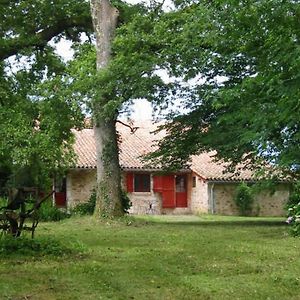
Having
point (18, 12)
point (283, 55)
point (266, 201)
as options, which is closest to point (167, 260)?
point (283, 55)

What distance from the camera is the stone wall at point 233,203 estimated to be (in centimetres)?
3378

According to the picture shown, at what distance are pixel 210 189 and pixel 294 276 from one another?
1029 inches

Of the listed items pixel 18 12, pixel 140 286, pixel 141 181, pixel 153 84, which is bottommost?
pixel 140 286

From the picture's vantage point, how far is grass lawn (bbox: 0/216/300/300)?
6.41 m

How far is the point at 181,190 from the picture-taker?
37.4 metres

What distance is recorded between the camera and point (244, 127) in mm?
16953

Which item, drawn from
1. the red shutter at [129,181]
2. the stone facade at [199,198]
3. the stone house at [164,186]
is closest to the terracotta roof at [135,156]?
the stone house at [164,186]

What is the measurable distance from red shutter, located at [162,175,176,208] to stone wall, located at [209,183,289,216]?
11.8 feet

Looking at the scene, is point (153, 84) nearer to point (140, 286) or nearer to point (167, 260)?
point (167, 260)

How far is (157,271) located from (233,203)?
2657cm

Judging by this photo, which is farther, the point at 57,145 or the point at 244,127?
the point at 57,145

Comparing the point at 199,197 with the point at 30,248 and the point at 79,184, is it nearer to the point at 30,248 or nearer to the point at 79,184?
the point at 79,184

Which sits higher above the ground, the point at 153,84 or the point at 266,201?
the point at 153,84

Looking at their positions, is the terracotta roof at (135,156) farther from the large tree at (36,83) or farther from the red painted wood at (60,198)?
the large tree at (36,83)
